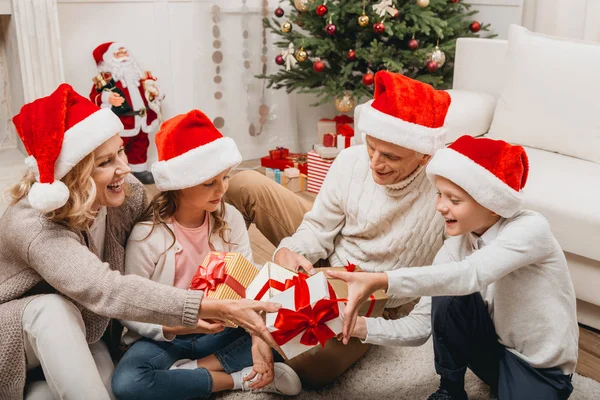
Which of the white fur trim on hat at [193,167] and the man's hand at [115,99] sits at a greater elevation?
the white fur trim on hat at [193,167]

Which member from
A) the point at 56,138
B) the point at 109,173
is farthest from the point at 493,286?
the point at 56,138

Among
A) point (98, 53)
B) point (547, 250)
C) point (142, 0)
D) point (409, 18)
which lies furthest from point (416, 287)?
point (142, 0)

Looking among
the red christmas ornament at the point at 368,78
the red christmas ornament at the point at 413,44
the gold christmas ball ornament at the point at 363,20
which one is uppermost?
the gold christmas ball ornament at the point at 363,20

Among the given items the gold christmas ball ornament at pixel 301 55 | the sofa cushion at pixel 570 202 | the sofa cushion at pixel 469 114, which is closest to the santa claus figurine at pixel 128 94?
the gold christmas ball ornament at pixel 301 55

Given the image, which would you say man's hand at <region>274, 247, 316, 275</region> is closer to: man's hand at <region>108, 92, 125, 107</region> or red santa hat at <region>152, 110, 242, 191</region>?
red santa hat at <region>152, 110, 242, 191</region>

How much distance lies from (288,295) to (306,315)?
2.5 inches

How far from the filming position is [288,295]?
151 centimetres

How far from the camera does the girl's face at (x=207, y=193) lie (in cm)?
182

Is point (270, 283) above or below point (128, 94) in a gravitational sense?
A: below

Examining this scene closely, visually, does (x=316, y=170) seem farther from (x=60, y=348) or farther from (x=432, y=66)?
(x=60, y=348)

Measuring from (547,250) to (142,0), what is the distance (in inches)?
116

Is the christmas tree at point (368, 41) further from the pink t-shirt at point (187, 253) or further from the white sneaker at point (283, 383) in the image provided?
the white sneaker at point (283, 383)

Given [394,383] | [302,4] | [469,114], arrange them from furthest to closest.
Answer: [302,4]
[469,114]
[394,383]

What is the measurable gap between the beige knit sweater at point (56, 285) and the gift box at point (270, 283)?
161mm
